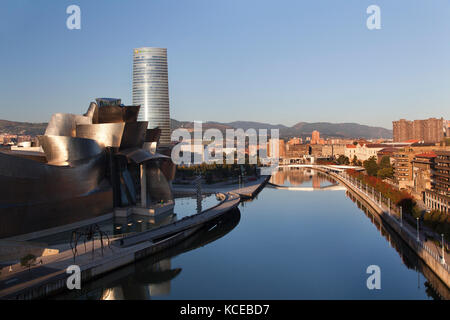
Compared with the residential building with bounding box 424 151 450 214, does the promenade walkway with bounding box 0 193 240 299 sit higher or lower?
lower

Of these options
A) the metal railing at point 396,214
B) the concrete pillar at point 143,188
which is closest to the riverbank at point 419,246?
the metal railing at point 396,214

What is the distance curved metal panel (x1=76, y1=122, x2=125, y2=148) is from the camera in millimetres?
27906

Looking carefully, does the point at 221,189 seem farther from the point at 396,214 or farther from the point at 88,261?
the point at 88,261

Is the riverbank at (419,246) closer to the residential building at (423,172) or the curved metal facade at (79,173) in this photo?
the residential building at (423,172)

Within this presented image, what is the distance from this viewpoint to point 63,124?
2739cm

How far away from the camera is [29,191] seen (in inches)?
818

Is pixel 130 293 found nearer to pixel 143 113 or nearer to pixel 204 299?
pixel 204 299

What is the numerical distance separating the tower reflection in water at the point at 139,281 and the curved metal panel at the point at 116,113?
33.8 ft

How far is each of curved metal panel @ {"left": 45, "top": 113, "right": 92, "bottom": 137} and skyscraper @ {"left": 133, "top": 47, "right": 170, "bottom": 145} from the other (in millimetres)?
65781

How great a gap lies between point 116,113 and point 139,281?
1400 centimetres

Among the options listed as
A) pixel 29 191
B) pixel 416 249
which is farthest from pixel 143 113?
pixel 416 249

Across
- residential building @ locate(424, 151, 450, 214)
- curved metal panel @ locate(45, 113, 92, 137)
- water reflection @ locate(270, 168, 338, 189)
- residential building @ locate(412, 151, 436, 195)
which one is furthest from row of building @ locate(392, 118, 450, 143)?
curved metal panel @ locate(45, 113, 92, 137)

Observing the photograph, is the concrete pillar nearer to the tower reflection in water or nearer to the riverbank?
the tower reflection in water

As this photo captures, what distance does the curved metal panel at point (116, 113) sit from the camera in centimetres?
2766
